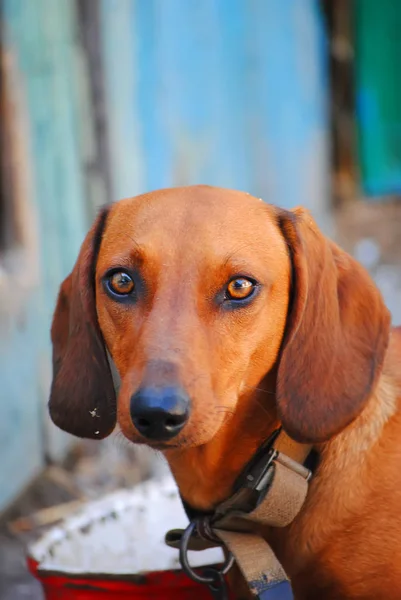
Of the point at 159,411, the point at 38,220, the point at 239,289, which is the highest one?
the point at 38,220

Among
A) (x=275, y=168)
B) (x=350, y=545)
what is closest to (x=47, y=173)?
(x=350, y=545)

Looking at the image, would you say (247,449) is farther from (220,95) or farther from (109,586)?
(220,95)

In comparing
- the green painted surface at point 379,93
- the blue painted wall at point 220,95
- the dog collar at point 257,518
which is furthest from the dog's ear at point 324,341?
the green painted surface at point 379,93

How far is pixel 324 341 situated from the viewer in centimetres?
219

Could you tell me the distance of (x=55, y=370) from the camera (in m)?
2.46

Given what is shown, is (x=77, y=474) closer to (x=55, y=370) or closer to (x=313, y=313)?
(x=55, y=370)

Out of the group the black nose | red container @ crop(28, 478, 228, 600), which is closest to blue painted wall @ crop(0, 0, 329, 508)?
red container @ crop(28, 478, 228, 600)

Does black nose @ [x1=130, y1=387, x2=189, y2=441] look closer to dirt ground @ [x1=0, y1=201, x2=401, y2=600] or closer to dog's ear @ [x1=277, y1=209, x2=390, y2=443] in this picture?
dog's ear @ [x1=277, y1=209, x2=390, y2=443]

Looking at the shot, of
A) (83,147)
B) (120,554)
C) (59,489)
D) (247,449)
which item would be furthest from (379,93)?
Result: (247,449)

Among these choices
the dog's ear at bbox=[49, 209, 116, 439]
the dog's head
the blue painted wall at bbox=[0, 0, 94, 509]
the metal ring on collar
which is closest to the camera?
the dog's head

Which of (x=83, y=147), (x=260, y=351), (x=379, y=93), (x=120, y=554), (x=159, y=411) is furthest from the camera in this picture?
(x=379, y=93)

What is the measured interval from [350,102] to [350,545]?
10.1 m

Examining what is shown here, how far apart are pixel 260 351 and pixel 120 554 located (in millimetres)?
883

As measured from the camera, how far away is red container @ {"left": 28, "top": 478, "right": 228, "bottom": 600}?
2.15 meters
